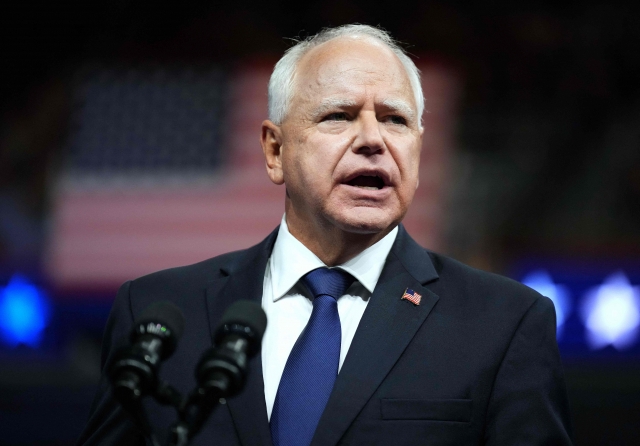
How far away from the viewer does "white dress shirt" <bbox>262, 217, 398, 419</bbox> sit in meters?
1.59

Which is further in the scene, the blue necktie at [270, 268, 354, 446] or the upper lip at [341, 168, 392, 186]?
the upper lip at [341, 168, 392, 186]

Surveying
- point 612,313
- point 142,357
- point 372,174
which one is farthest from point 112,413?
point 612,313

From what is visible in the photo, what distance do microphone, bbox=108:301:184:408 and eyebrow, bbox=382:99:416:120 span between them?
851 millimetres

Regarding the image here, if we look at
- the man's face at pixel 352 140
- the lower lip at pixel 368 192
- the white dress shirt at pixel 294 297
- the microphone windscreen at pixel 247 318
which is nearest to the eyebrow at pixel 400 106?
the man's face at pixel 352 140

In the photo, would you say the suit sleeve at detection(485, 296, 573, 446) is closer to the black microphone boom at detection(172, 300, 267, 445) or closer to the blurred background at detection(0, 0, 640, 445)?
the black microphone boom at detection(172, 300, 267, 445)

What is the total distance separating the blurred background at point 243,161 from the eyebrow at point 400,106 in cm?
188

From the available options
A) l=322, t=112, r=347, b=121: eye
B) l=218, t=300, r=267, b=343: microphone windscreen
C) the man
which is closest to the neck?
the man

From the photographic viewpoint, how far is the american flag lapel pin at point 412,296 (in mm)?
1637

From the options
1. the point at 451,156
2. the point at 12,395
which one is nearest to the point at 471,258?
the point at 451,156

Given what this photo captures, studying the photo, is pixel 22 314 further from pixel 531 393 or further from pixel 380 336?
pixel 531 393

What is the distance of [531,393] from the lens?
1.48 m

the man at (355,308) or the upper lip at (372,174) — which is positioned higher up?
the upper lip at (372,174)

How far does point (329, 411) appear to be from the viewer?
1434 mm

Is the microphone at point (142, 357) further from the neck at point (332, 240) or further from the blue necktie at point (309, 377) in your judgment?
the neck at point (332, 240)
